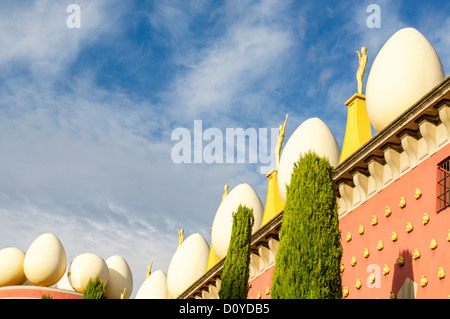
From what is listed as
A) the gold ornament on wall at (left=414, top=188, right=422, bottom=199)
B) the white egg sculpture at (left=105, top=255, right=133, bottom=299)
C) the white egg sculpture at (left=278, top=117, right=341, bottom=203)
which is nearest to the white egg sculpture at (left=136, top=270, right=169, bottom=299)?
the white egg sculpture at (left=105, top=255, right=133, bottom=299)

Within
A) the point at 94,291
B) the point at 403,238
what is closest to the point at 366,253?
the point at 403,238

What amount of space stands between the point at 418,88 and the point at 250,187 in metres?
11.3

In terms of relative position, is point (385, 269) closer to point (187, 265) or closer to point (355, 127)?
point (355, 127)

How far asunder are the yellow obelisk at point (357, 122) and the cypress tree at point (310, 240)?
17.9ft

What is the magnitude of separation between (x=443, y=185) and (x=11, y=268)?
2901 centimetres

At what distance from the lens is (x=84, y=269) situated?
35.7 meters

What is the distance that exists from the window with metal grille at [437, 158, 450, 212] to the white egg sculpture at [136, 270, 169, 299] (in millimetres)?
24518

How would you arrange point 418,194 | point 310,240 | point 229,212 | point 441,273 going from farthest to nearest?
point 229,212 < point 418,194 < point 441,273 < point 310,240

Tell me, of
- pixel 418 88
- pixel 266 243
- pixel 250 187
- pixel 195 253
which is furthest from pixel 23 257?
pixel 418 88

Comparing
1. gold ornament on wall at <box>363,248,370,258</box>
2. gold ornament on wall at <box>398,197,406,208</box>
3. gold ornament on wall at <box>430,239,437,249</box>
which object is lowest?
gold ornament on wall at <box>430,239,437,249</box>

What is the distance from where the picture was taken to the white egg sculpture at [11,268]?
3691 cm

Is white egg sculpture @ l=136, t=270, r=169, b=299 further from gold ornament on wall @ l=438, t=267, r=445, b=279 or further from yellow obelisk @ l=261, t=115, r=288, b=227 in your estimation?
gold ornament on wall @ l=438, t=267, r=445, b=279

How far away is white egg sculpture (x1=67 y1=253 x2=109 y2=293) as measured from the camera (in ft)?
117

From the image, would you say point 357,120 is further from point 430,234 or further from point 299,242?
point 299,242
